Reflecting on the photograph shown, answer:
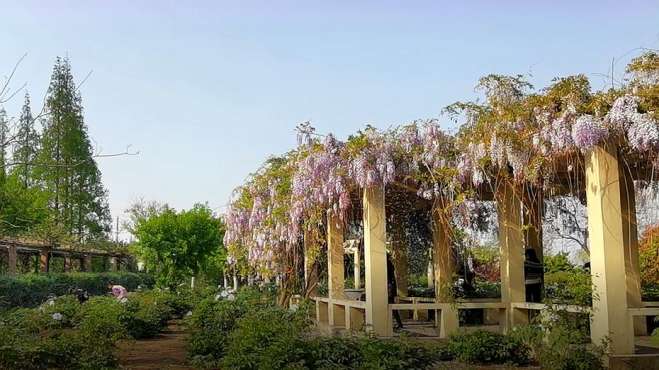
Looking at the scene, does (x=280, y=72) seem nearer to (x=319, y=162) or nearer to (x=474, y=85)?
(x=319, y=162)

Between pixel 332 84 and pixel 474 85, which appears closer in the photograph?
pixel 474 85

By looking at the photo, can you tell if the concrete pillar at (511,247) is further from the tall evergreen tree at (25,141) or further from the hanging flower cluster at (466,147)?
the tall evergreen tree at (25,141)

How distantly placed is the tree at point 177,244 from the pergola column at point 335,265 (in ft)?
34.7

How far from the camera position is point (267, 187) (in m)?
12.4

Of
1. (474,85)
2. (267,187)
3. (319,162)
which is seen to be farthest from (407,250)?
(474,85)

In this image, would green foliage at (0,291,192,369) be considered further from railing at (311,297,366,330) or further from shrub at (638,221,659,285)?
shrub at (638,221,659,285)

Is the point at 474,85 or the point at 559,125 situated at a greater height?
the point at 474,85

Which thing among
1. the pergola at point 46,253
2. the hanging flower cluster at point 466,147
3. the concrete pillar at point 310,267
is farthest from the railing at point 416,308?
the pergola at point 46,253

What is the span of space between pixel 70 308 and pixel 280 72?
21.0 ft

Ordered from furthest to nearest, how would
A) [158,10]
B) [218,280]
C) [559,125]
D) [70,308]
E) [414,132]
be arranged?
[218,280]
[70,308]
[414,132]
[158,10]
[559,125]

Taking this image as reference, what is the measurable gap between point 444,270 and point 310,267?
8.76 ft

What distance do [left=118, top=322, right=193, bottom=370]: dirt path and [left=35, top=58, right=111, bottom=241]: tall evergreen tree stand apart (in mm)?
25336

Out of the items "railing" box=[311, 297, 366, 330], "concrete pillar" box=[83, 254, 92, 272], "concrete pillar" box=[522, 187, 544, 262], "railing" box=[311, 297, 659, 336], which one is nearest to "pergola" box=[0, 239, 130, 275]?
"concrete pillar" box=[83, 254, 92, 272]

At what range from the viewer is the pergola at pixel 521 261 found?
6.90m
